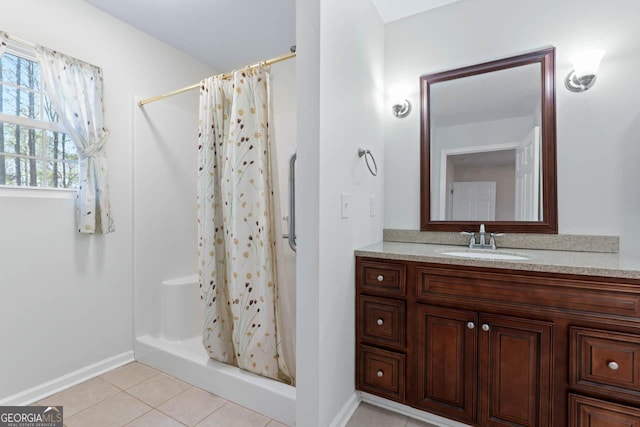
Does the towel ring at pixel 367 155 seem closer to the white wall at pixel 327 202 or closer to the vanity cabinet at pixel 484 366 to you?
the white wall at pixel 327 202

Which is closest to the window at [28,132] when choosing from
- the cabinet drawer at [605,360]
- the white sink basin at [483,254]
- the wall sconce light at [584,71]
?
the white sink basin at [483,254]

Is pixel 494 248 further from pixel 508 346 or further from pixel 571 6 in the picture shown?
pixel 571 6

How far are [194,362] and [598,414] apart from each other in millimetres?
2050

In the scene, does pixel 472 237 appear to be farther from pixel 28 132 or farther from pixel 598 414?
pixel 28 132

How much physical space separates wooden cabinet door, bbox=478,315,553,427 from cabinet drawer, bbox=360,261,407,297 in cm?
40

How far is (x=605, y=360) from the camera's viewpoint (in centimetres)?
111

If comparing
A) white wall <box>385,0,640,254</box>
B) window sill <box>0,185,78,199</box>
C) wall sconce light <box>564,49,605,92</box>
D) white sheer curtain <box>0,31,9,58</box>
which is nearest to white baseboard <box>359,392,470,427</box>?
white wall <box>385,0,640,254</box>

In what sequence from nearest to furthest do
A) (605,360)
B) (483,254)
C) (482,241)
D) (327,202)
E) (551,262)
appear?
(605,360) < (551,262) < (327,202) < (483,254) < (482,241)

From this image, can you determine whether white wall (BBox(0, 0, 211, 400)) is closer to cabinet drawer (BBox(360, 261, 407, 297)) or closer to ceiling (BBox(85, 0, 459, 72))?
ceiling (BBox(85, 0, 459, 72))

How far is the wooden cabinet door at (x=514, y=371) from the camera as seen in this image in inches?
47.7

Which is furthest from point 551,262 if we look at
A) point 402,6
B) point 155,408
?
point 155,408

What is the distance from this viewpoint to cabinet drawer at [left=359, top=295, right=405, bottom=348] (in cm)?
153

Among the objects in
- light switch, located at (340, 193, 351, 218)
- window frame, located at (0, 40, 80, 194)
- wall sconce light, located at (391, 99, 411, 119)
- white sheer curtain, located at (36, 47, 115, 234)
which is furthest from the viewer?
wall sconce light, located at (391, 99, 411, 119)

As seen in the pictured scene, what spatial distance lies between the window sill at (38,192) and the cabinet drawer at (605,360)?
9.30 feet
